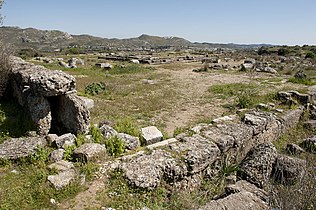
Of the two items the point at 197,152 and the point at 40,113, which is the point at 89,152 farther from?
the point at 197,152

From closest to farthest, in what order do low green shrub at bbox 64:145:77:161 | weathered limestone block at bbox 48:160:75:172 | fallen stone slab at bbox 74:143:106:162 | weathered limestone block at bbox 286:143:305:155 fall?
1. weathered limestone block at bbox 48:160:75:172
2. fallen stone slab at bbox 74:143:106:162
3. low green shrub at bbox 64:145:77:161
4. weathered limestone block at bbox 286:143:305:155

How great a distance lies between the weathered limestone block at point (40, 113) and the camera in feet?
24.8

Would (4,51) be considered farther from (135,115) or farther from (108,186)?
(108,186)

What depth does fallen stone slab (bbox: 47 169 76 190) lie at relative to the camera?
546cm

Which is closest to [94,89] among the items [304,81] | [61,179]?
[61,179]

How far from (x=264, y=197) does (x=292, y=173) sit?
5.11 ft

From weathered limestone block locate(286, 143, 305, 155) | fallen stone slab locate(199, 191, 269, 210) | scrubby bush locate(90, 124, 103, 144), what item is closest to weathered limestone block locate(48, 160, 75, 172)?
scrubby bush locate(90, 124, 103, 144)

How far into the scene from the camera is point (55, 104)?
8398 mm

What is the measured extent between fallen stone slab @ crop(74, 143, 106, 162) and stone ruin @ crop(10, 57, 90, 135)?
1.34m

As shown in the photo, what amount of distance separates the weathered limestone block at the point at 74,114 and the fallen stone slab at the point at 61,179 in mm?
2091

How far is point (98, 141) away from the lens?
7172mm

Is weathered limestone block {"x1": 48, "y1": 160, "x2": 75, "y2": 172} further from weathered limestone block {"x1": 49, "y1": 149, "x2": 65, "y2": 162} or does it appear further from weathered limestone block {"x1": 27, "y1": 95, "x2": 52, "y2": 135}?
weathered limestone block {"x1": 27, "y1": 95, "x2": 52, "y2": 135}

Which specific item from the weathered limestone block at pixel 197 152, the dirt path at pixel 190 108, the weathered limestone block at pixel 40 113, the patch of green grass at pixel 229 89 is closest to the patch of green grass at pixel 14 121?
the weathered limestone block at pixel 40 113

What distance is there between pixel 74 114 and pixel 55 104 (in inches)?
41.4
